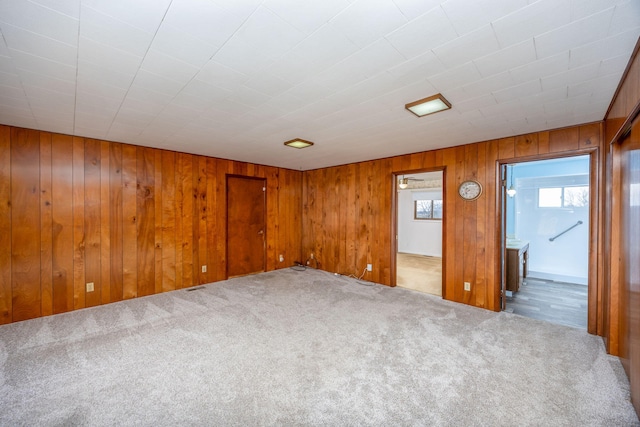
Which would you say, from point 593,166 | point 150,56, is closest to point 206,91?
point 150,56

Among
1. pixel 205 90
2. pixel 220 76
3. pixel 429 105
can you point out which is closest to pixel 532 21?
pixel 429 105

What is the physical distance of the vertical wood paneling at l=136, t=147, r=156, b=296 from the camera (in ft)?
12.7

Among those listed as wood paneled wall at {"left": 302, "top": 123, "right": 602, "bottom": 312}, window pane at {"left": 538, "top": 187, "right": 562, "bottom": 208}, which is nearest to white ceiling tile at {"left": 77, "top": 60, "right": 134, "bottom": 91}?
wood paneled wall at {"left": 302, "top": 123, "right": 602, "bottom": 312}

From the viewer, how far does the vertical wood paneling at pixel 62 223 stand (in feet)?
10.6

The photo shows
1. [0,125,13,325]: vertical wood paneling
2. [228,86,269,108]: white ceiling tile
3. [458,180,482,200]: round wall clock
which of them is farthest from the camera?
[458,180,482,200]: round wall clock

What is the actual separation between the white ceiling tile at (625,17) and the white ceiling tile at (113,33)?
2415 mm

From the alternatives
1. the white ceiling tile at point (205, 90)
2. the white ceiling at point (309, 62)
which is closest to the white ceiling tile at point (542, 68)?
the white ceiling at point (309, 62)

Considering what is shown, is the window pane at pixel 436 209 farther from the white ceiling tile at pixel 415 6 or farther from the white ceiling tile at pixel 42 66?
the white ceiling tile at pixel 42 66

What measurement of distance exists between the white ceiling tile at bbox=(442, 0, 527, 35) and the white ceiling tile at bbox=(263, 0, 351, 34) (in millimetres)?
524

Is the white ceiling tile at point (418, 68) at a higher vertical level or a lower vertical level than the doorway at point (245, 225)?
higher

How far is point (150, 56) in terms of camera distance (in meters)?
1.65

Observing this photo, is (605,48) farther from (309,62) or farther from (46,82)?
(46,82)

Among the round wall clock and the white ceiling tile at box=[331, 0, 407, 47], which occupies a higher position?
the white ceiling tile at box=[331, 0, 407, 47]

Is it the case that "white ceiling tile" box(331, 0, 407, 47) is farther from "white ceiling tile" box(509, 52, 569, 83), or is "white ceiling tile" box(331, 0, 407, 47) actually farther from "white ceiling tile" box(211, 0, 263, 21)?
"white ceiling tile" box(509, 52, 569, 83)
